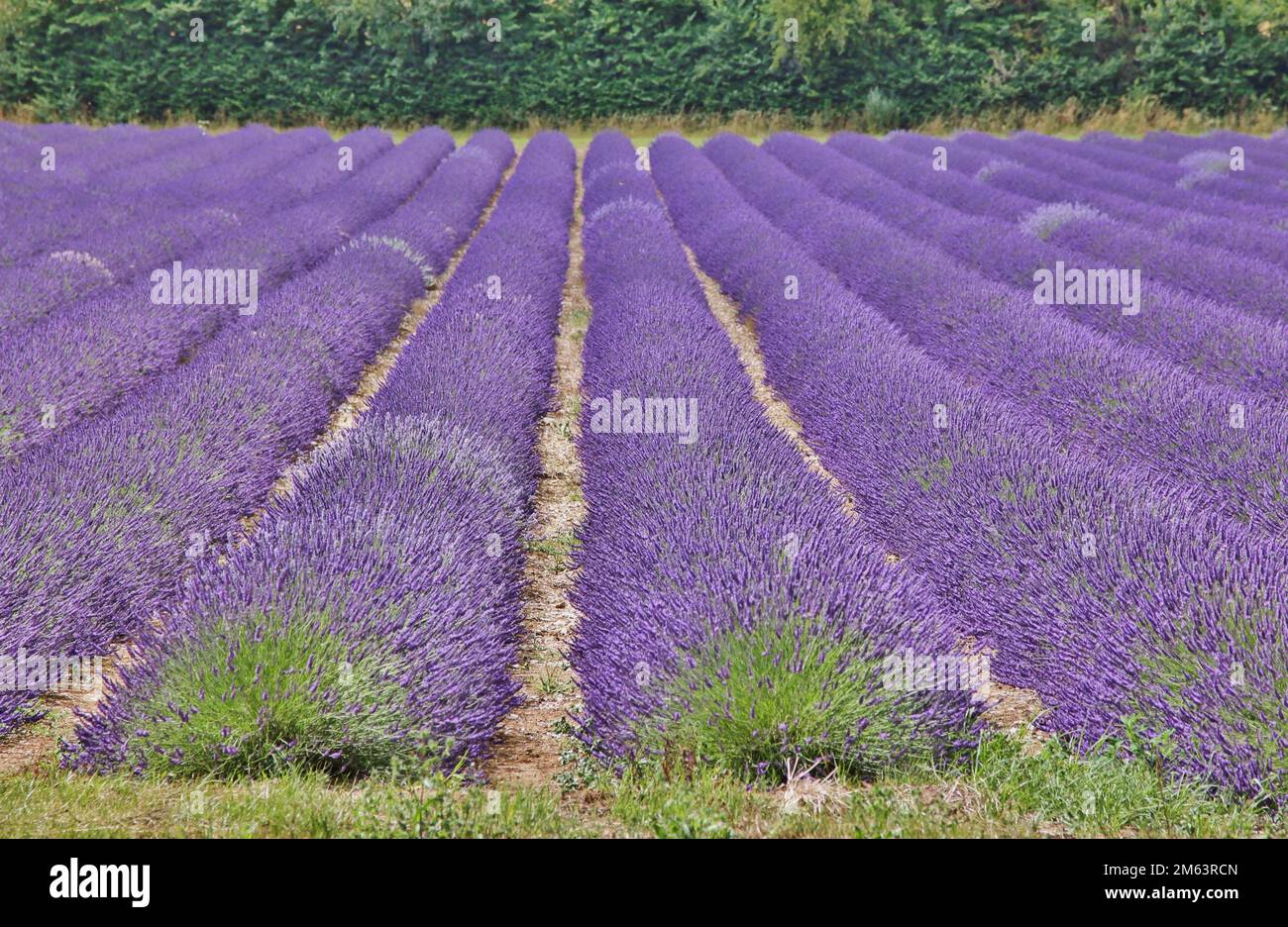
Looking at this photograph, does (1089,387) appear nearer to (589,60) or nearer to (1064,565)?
(1064,565)

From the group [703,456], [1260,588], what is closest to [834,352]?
[703,456]

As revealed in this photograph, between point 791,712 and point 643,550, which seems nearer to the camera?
point 791,712

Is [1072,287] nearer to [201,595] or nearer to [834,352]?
[834,352]

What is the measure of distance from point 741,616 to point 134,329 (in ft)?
13.1

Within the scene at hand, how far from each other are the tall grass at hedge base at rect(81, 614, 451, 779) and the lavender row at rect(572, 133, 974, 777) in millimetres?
469

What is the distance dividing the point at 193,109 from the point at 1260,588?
72.3 ft

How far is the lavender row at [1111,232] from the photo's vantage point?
648cm

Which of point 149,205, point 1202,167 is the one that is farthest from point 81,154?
point 1202,167

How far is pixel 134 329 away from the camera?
17.4 feet

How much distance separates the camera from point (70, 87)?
20922 mm

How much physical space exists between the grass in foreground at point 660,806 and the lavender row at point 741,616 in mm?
105

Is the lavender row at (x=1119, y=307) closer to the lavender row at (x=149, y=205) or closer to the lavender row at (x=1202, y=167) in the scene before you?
the lavender row at (x=1202, y=167)

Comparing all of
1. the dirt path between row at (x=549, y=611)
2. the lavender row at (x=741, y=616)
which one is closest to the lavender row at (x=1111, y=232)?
the dirt path between row at (x=549, y=611)
